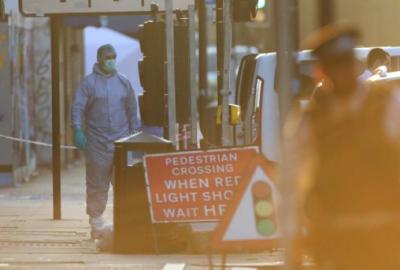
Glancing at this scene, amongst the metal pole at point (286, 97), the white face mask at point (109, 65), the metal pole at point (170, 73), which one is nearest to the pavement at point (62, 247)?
the metal pole at point (170, 73)

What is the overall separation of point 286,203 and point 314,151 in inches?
11.0

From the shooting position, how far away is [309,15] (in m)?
39.9

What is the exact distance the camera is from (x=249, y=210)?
9133 mm

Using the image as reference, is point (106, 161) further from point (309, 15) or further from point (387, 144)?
point (309, 15)

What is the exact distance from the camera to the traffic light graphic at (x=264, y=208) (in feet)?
29.9

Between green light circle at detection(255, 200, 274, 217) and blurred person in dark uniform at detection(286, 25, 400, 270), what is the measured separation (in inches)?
93.2

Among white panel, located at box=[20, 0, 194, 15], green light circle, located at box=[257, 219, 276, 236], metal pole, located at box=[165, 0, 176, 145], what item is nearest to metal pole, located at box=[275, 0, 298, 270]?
green light circle, located at box=[257, 219, 276, 236]

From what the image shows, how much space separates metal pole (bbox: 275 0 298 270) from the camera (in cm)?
686

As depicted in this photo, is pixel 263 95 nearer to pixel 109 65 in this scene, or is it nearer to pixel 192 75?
pixel 192 75

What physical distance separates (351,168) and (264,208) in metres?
2.70

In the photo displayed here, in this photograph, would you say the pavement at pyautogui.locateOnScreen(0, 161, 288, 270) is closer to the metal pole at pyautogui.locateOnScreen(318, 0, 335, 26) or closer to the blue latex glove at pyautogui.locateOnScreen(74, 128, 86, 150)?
the blue latex glove at pyautogui.locateOnScreen(74, 128, 86, 150)

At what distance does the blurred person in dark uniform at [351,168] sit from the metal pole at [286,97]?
10cm

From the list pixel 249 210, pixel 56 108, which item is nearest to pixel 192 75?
pixel 56 108

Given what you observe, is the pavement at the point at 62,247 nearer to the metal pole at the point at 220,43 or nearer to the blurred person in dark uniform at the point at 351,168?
the metal pole at the point at 220,43
